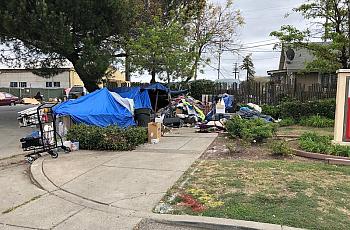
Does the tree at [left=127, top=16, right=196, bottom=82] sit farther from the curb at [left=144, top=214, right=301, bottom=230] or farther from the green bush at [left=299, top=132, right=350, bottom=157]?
the curb at [left=144, top=214, right=301, bottom=230]

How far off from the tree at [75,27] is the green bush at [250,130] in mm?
8468

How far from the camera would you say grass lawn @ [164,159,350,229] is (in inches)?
185

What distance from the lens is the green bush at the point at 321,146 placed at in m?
8.38

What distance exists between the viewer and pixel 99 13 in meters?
16.9

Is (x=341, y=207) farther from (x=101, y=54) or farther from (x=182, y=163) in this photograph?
(x=101, y=54)

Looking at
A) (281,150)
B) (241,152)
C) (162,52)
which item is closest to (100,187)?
(241,152)

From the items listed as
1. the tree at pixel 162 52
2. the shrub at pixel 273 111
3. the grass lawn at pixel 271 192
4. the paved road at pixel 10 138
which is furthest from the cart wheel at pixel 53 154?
the shrub at pixel 273 111

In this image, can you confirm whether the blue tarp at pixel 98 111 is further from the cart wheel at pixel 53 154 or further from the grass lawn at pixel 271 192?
the grass lawn at pixel 271 192

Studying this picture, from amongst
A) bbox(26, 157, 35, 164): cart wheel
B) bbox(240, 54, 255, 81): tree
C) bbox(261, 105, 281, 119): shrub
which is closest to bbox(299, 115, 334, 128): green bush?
bbox(261, 105, 281, 119): shrub

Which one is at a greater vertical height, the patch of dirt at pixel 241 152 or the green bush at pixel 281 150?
the green bush at pixel 281 150

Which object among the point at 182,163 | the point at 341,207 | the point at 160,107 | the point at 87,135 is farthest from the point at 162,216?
the point at 160,107

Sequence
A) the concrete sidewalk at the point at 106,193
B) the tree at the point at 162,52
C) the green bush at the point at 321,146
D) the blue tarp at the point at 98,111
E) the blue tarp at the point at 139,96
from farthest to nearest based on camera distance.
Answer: the blue tarp at the point at 139,96 → the tree at the point at 162,52 → the blue tarp at the point at 98,111 → the green bush at the point at 321,146 → the concrete sidewalk at the point at 106,193

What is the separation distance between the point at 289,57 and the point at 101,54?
17.6 m

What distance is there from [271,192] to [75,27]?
542 inches
